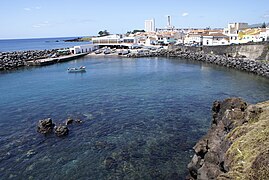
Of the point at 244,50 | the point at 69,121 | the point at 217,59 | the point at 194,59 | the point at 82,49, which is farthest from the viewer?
the point at 82,49

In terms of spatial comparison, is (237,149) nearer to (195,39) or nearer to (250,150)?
(250,150)

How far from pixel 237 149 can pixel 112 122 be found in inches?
683

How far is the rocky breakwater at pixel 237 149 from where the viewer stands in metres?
11.0

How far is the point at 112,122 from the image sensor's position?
93.0ft

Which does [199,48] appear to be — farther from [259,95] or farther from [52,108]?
[52,108]

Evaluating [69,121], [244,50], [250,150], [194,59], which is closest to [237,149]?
[250,150]

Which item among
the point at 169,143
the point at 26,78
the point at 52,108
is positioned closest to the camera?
the point at 169,143

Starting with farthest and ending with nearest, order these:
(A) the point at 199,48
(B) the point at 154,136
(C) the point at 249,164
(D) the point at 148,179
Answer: (A) the point at 199,48 → (B) the point at 154,136 → (D) the point at 148,179 → (C) the point at 249,164

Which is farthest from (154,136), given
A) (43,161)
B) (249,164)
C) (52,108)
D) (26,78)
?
(26,78)

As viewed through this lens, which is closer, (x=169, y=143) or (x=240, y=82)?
(x=169, y=143)

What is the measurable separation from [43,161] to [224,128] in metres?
15.2

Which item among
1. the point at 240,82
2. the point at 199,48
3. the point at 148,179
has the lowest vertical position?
the point at 148,179

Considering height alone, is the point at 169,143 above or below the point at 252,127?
below

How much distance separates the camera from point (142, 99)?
3738cm
